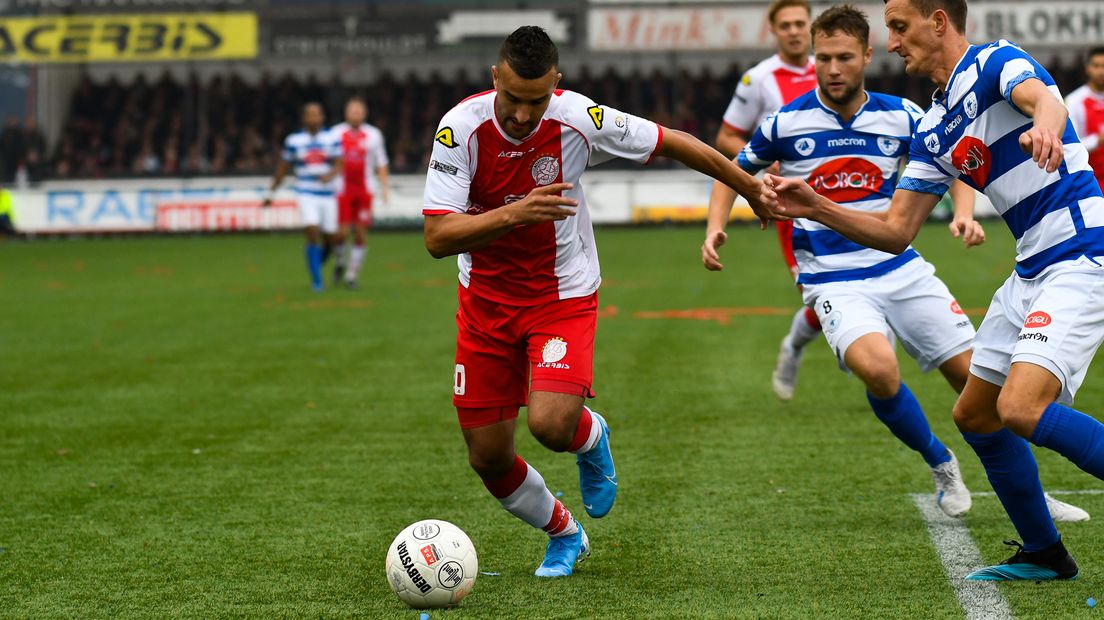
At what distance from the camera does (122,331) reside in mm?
14305

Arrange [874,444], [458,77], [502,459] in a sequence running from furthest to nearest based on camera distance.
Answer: [458,77] → [874,444] → [502,459]

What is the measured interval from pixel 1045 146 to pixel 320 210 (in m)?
15.5

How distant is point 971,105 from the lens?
4.85 metres

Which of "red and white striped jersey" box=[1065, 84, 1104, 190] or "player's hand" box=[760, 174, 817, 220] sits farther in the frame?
"red and white striped jersey" box=[1065, 84, 1104, 190]

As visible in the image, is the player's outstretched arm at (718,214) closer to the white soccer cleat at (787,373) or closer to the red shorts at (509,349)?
the red shorts at (509,349)

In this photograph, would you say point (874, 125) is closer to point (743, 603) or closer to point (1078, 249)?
point (1078, 249)

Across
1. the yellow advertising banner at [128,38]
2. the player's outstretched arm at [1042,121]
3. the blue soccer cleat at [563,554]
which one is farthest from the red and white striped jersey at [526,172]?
the yellow advertising banner at [128,38]

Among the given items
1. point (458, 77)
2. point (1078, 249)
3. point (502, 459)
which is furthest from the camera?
point (458, 77)

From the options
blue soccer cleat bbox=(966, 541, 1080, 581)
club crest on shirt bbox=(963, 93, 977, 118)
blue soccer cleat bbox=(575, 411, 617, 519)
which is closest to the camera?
club crest on shirt bbox=(963, 93, 977, 118)

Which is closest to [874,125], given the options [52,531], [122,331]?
[52,531]

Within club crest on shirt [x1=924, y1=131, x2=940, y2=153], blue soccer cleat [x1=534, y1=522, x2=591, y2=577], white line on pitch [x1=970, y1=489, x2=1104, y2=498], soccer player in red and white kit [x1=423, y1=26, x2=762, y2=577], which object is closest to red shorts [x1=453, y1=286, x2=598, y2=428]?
soccer player in red and white kit [x1=423, y1=26, x2=762, y2=577]

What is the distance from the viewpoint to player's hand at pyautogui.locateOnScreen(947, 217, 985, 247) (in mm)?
5984

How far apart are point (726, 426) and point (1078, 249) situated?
4.05 m

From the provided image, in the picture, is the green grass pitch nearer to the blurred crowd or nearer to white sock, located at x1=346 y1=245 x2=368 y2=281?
white sock, located at x1=346 y1=245 x2=368 y2=281
